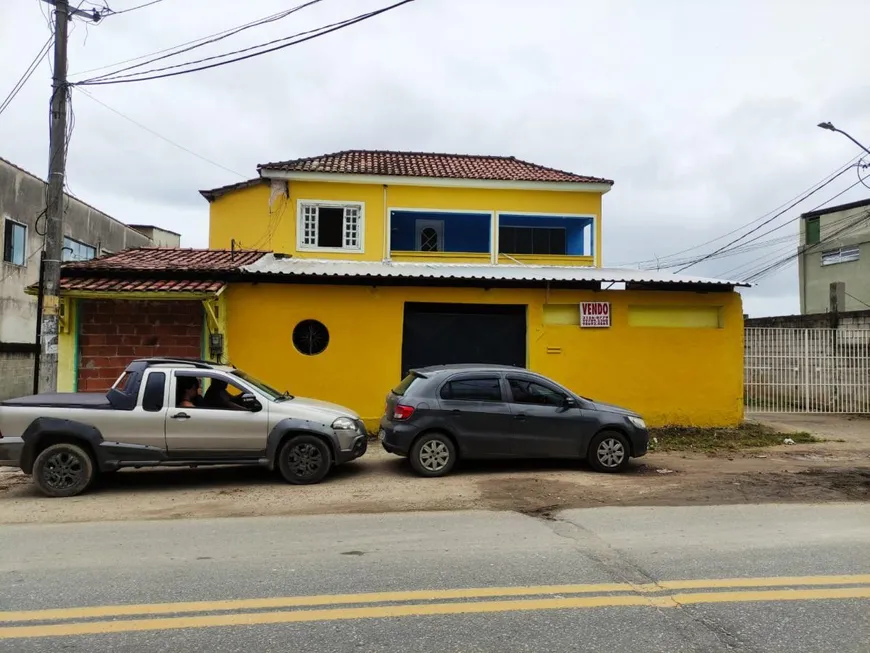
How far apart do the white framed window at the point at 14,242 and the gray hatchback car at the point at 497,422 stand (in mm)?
15973

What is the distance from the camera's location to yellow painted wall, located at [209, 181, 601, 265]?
17344mm

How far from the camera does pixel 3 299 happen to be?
19219 mm

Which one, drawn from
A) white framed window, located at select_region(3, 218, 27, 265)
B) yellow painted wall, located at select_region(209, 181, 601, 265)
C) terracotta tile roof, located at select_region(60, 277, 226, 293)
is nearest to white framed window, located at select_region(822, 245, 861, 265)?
yellow painted wall, located at select_region(209, 181, 601, 265)

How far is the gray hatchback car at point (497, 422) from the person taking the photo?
29.0ft

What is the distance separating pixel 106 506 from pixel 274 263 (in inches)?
261

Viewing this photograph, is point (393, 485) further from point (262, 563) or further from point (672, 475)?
point (672, 475)

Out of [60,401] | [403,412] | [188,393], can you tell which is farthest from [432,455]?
[60,401]

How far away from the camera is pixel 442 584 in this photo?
4.63 m

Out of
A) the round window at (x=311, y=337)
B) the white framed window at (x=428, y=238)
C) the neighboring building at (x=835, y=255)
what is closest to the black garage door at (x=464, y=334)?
the round window at (x=311, y=337)

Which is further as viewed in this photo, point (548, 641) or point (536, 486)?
point (536, 486)

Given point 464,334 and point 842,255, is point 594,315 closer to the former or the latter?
point 464,334

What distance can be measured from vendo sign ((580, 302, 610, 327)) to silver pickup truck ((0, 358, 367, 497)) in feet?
18.9

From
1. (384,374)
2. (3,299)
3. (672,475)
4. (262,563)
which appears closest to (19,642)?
(262,563)

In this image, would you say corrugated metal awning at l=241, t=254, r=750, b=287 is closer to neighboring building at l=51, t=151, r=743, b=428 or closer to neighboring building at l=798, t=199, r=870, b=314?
neighboring building at l=51, t=151, r=743, b=428
